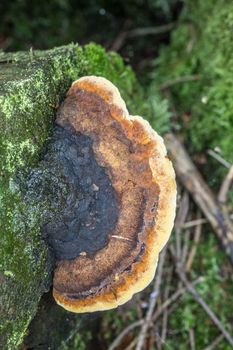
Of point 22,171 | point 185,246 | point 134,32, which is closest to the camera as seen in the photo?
point 22,171

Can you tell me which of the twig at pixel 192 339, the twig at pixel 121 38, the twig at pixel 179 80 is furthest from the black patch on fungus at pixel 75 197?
the twig at pixel 121 38

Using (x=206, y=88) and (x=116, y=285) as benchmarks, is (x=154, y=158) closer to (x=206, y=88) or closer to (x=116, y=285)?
(x=116, y=285)

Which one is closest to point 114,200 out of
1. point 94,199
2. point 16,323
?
point 94,199

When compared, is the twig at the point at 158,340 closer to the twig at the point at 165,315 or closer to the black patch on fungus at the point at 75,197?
the twig at the point at 165,315

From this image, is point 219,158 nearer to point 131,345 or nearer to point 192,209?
point 192,209

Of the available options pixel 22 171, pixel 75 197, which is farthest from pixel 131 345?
pixel 22 171

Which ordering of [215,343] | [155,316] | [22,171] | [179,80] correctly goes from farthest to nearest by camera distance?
[179,80] < [155,316] < [215,343] < [22,171]

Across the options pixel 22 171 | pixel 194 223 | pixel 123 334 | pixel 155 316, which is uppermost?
pixel 22 171
